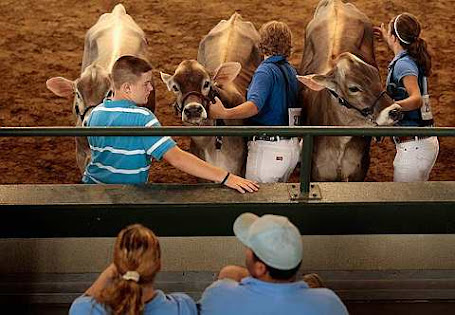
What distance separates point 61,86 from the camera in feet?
20.3

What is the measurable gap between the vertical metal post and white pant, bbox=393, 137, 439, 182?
1.19 meters

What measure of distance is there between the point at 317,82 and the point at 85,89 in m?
1.73

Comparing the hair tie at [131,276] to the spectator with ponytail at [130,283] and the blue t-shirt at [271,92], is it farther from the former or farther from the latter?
the blue t-shirt at [271,92]

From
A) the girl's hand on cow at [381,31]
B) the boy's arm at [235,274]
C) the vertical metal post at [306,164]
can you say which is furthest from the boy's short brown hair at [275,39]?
the boy's arm at [235,274]

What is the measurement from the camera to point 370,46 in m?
7.84

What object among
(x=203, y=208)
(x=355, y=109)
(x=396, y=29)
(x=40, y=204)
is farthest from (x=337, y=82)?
(x=40, y=204)

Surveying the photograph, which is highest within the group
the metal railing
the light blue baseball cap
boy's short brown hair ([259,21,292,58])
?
boy's short brown hair ([259,21,292,58])

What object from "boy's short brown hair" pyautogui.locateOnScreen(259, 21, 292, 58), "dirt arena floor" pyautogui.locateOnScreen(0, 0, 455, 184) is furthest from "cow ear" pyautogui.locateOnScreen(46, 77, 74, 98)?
"dirt arena floor" pyautogui.locateOnScreen(0, 0, 455, 184)

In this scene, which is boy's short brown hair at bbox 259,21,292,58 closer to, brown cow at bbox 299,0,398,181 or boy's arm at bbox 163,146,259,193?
brown cow at bbox 299,0,398,181

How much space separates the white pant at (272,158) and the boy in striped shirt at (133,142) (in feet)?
2.91

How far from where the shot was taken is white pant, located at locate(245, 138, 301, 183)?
227 inches

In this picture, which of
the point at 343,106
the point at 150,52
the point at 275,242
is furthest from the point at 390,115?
the point at 150,52

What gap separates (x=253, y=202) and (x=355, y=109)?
5.60ft

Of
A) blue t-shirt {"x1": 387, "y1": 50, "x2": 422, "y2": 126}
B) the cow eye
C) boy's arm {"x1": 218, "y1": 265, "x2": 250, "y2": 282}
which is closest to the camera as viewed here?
boy's arm {"x1": 218, "y1": 265, "x2": 250, "y2": 282}
